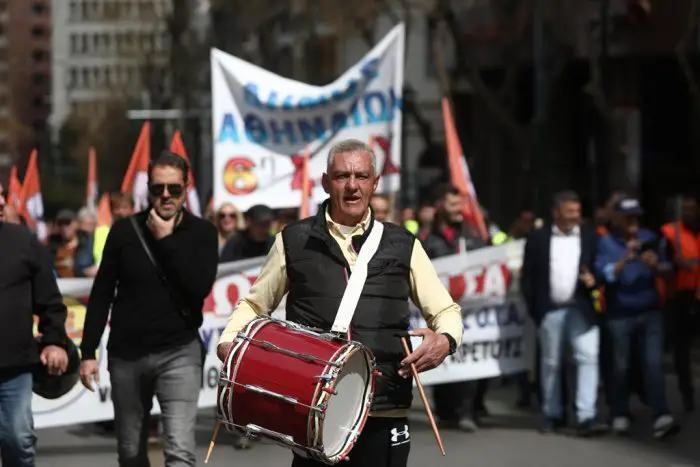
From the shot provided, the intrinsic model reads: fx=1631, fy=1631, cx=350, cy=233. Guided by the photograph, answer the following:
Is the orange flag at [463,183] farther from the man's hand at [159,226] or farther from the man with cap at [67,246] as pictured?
the man's hand at [159,226]

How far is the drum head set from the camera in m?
5.44

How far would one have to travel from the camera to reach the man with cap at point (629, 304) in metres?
11.8

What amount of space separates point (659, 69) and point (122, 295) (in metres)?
25.8

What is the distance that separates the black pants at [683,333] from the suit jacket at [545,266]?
1.51m

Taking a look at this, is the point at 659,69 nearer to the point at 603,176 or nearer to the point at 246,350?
the point at 603,176

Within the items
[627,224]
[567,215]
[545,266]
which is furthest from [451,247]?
[627,224]

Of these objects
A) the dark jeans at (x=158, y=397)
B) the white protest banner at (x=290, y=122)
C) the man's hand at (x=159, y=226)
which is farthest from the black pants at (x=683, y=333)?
the man's hand at (x=159, y=226)

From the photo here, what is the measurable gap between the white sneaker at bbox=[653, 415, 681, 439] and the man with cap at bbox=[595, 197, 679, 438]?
11 centimetres

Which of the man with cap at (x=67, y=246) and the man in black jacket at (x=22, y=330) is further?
the man with cap at (x=67, y=246)

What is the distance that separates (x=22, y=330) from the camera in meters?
7.34

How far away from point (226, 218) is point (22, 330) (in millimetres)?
5343

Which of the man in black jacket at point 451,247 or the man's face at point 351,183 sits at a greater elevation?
the man's face at point 351,183

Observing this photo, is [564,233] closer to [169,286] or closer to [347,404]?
[169,286]

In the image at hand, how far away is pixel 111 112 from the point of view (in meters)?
74.7
